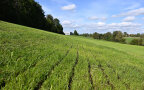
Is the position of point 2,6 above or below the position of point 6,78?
above

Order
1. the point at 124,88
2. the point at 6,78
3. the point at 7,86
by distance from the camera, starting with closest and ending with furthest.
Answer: the point at 7,86, the point at 6,78, the point at 124,88

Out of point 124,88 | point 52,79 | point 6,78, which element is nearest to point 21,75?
point 6,78

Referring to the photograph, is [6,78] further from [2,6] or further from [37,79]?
[2,6]

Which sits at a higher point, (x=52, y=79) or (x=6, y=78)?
(x=6, y=78)

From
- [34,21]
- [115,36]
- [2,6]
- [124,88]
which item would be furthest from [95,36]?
[124,88]

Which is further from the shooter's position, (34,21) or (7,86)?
(34,21)

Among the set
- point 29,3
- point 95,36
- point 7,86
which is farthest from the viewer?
point 95,36

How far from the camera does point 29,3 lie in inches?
1467

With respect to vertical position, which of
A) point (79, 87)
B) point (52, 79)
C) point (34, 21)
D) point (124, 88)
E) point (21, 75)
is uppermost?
point (34, 21)

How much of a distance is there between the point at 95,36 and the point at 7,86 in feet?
284

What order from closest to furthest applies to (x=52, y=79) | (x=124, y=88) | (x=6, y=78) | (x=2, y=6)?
(x=6, y=78), (x=52, y=79), (x=124, y=88), (x=2, y=6)

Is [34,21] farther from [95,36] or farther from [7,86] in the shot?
[95,36]

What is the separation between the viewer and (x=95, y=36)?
8388cm

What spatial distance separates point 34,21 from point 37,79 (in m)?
42.4
